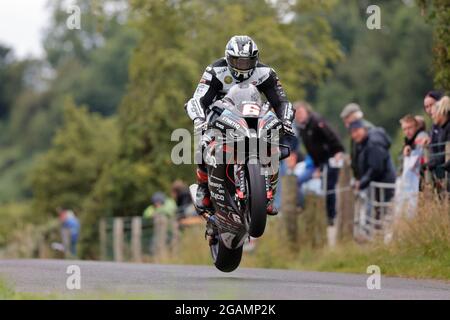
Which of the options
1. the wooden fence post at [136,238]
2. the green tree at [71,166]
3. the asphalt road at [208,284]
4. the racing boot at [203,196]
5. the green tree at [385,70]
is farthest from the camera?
the green tree at [385,70]

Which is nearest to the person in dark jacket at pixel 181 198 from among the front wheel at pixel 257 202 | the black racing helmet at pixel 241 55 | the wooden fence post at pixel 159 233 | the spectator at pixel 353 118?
the wooden fence post at pixel 159 233

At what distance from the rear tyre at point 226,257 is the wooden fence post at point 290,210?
24.2 ft

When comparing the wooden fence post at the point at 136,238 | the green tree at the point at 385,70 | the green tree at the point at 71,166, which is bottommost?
the wooden fence post at the point at 136,238

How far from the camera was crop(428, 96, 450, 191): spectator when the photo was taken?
55.1ft

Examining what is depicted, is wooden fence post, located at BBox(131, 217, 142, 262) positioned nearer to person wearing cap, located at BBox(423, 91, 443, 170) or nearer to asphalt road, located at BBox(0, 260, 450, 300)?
person wearing cap, located at BBox(423, 91, 443, 170)

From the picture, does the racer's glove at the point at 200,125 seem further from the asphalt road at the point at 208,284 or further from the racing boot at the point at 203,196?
the asphalt road at the point at 208,284

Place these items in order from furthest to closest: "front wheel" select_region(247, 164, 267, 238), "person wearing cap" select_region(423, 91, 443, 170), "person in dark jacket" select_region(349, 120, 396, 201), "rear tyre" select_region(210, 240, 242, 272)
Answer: "person in dark jacket" select_region(349, 120, 396, 201)
"person wearing cap" select_region(423, 91, 443, 170)
"rear tyre" select_region(210, 240, 242, 272)
"front wheel" select_region(247, 164, 267, 238)

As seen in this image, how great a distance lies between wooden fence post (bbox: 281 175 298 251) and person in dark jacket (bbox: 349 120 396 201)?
1909 mm

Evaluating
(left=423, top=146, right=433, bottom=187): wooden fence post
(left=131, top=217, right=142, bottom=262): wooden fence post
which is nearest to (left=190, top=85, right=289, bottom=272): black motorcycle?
(left=423, top=146, right=433, bottom=187): wooden fence post

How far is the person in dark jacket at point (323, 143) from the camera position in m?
21.8

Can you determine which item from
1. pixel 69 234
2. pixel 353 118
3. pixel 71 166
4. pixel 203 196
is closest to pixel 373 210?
pixel 353 118

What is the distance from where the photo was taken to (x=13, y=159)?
5032 inches

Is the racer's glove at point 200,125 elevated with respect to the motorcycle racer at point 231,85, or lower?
lower

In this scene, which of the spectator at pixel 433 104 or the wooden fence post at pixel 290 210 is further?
the wooden fence post at pixel 290 210
